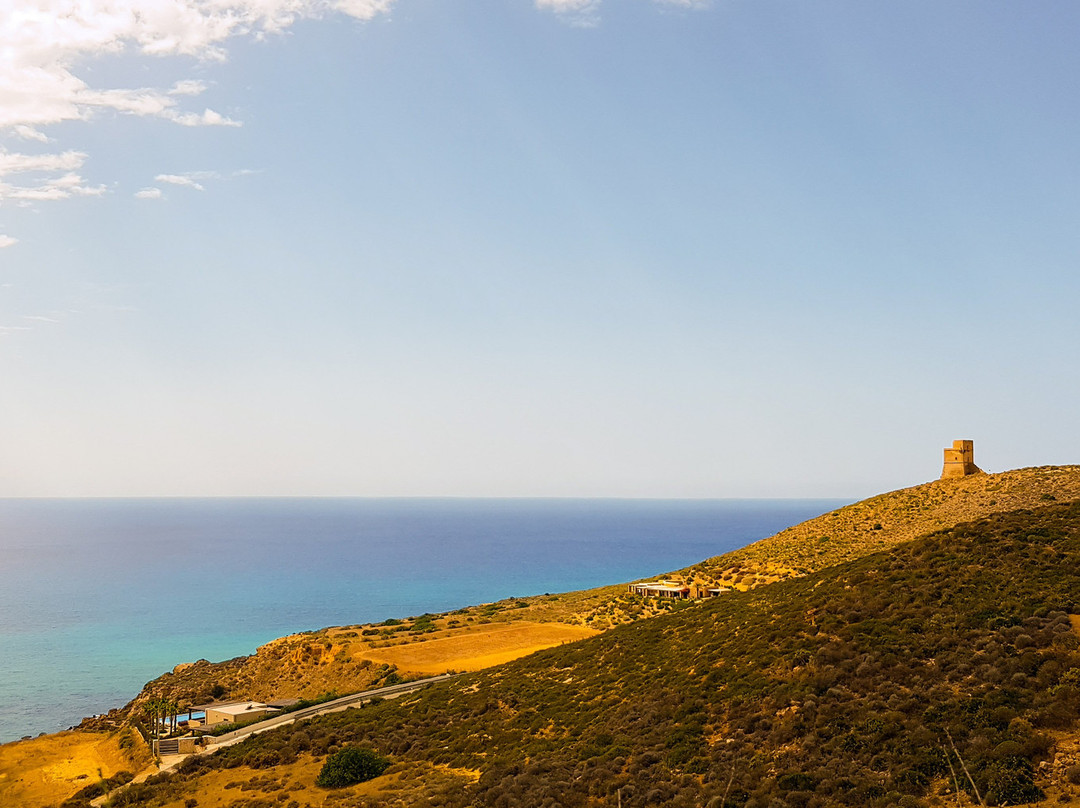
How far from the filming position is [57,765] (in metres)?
46.0

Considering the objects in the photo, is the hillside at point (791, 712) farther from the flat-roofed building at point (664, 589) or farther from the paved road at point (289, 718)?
the flat-roofed building at point (664, 589)

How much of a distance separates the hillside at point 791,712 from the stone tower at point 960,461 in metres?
23.8

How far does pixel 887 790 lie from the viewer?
56.9ft

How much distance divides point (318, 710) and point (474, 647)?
16353mm

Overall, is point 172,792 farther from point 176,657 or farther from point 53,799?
point 176,657

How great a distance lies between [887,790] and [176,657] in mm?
99738

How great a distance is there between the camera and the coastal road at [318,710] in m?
39.7

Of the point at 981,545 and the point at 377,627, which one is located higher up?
the point at 981,545

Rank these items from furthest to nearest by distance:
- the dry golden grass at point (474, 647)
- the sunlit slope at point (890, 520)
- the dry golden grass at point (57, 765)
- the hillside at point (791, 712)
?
the dry golden grass at point (474, 647) < the sunlit slope at point (890, 520) < the dry golden grass at point (57, 765) < the hillside at point (791, 712)

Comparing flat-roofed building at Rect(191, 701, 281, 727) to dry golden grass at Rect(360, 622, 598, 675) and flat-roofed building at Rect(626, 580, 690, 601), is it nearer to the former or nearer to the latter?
dry golden grass at Rect(360, 622, 598, 675)

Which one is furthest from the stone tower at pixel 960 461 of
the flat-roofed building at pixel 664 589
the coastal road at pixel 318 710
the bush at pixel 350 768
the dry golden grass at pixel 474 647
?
the bush at pixel 350 768

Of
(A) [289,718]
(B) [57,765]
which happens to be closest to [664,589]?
(A) [289,718]

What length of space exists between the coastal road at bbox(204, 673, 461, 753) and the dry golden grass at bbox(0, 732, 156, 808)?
426 centimetres

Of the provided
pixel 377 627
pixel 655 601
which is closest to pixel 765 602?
pixel 655 601
